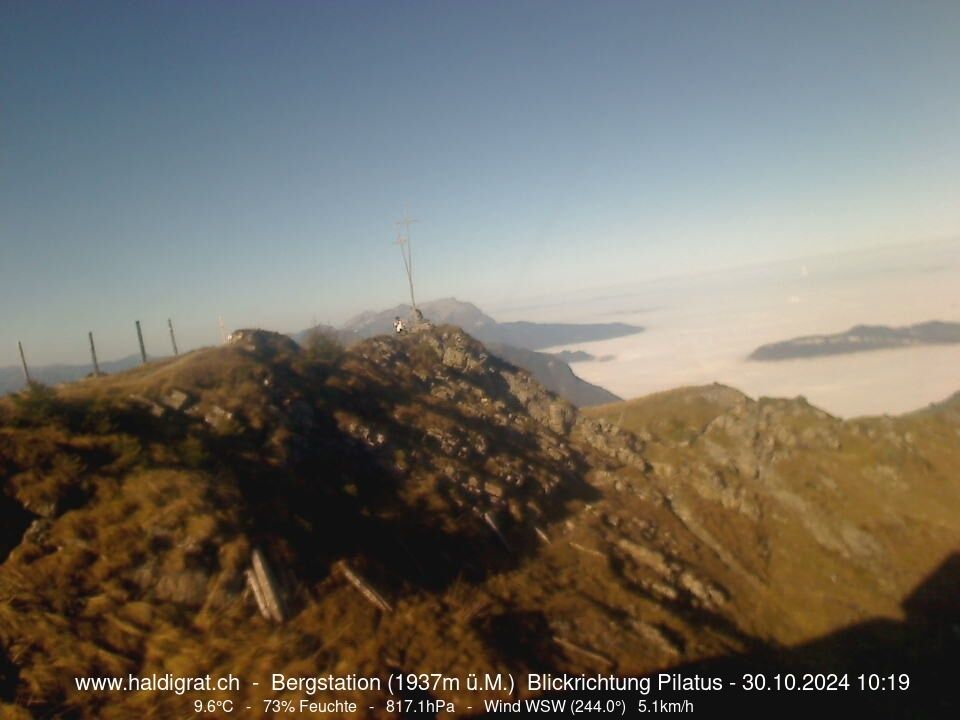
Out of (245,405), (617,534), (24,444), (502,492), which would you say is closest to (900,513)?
(617,534)

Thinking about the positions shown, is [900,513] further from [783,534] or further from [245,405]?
[245,405]

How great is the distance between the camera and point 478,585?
1705 centimetres

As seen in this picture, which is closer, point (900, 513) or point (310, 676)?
point (310, 676)

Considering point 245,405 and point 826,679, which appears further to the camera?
point 245,405

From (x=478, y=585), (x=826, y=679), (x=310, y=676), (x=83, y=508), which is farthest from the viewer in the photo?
(x=826, y=679)

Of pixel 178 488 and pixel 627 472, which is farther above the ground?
pixel 178 488

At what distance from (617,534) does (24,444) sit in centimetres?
2399

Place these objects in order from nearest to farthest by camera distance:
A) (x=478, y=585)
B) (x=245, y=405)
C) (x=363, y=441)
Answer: (x=478, y=585) → (x=245, y=405) → (x=363, y=441)

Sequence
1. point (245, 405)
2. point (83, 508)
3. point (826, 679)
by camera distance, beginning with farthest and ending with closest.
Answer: point (245, 405) → point (826, 679) → point (83, 508)

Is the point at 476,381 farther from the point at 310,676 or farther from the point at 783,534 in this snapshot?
the point at 310,676

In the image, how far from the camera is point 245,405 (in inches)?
795

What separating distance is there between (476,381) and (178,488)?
23.3 meters

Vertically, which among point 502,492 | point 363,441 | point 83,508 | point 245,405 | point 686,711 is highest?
point 245,405

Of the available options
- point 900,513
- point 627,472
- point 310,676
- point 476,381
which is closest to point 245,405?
point 310,676
